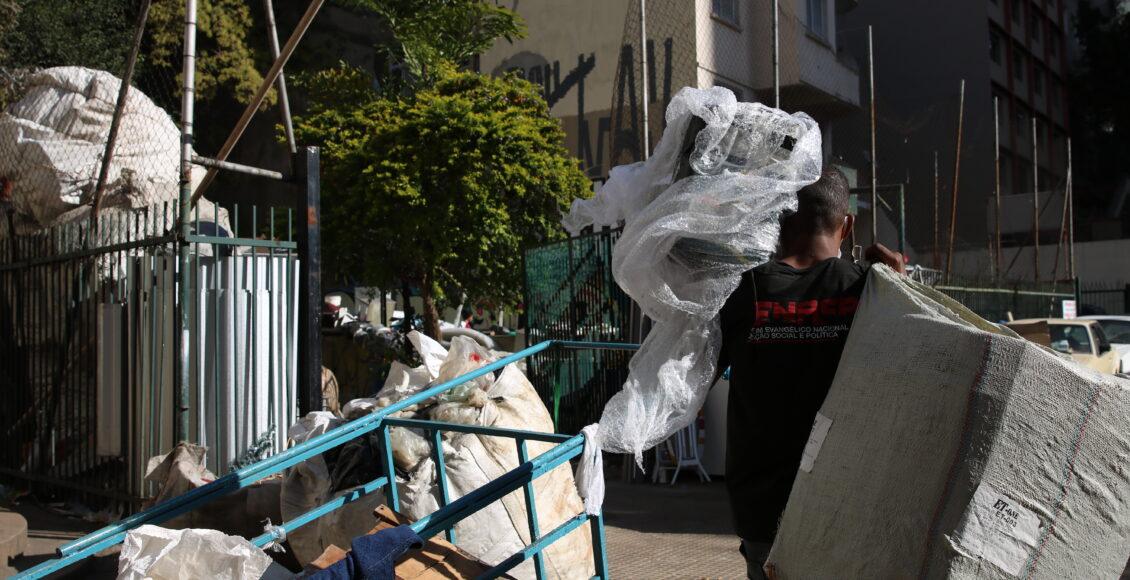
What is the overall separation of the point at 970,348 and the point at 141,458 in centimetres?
536

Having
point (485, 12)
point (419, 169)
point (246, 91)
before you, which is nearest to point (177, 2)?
point (246, 91)

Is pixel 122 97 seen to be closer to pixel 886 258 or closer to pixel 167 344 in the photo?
pixel 167 344

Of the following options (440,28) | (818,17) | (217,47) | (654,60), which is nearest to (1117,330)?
(818,17)

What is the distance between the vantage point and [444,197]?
39.2ft

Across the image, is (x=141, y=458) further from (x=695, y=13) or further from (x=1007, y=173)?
(x=1007, y=173)

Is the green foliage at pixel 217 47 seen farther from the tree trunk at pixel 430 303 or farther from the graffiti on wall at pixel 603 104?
the tree trunk at pixel 430 303

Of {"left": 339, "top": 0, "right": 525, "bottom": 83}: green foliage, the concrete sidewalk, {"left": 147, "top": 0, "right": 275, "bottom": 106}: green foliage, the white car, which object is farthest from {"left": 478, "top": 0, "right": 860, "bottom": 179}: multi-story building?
the concrete sidewalk

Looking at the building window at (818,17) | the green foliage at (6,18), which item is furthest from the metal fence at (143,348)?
the building window at (818,17)

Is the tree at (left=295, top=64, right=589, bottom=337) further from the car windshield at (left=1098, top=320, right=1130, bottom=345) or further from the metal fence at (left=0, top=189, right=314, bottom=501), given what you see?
the car windshield at (left=1098, top=320, right=1130, bottom=345)

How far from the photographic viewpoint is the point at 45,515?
6.39 metres

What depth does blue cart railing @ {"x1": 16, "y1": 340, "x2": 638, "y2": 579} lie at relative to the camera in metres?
2.20

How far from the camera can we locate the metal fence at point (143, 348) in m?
5.59

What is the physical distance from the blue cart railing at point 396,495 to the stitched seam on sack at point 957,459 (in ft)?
2.80

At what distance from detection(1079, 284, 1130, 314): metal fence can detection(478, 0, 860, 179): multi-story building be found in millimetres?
11334
